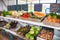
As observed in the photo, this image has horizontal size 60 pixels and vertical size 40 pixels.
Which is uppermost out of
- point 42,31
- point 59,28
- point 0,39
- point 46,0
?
point 46,0

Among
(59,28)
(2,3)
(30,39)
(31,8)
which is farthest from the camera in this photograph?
(2,3)

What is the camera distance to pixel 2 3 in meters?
9.72

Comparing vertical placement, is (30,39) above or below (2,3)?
below

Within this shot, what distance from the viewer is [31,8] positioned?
6.19m

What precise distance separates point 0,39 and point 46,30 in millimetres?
2895

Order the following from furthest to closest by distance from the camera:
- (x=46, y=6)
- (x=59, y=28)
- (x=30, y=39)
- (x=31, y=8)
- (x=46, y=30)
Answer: (x=31, y=8) → (x=46, y=6) → (x=30, y=39) → (x=46, y=30) → (x=59, y=28)

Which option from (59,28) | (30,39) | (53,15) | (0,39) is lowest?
(0,39)

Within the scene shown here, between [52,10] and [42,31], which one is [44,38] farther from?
[52,10]

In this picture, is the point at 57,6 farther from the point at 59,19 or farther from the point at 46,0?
the point at 46,0

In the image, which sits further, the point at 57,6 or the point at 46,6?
the point at 46,6

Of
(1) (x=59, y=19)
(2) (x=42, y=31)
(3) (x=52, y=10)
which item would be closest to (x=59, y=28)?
(1) (x=59, y=19)

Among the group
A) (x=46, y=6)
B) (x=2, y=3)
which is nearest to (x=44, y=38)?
(x=46, y=6)

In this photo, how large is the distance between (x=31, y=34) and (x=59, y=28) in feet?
4.22

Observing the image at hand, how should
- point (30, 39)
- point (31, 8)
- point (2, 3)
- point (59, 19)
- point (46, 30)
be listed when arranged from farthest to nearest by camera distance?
point (2, 3), point (31, 8), point (30, 39), point (46, 30), point (59, 19)
